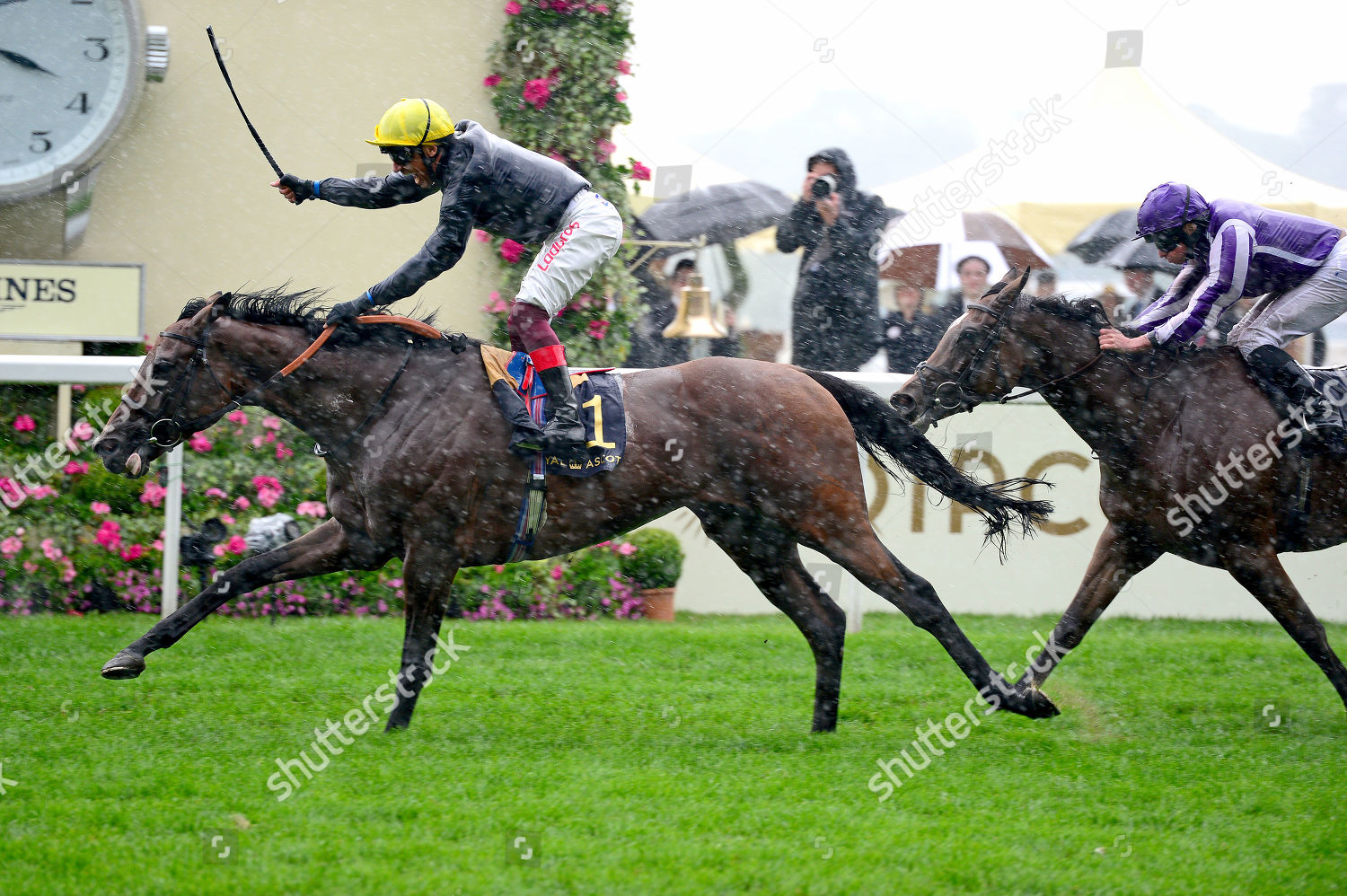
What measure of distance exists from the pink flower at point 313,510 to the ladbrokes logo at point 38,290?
2739 millimetres

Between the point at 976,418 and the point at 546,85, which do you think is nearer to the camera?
the point at 976,418

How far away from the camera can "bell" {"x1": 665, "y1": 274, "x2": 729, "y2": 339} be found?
8.21 metres

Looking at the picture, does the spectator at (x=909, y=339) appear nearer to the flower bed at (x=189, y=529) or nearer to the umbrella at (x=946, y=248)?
the umbrella at (x=946, y=248)

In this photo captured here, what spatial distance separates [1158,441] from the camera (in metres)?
4.92

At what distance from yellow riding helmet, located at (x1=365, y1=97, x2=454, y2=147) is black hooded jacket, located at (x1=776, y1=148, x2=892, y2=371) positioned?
3.37 metres

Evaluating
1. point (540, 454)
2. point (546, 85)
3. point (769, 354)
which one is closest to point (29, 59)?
point (546, 85)

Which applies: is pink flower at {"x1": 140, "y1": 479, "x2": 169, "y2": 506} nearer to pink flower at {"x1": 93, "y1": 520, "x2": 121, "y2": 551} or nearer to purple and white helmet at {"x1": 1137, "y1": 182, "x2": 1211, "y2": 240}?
pink flower at {"x1": 93, "y1": 520, "x2": 121, "y2": 551}

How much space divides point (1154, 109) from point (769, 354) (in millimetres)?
4136

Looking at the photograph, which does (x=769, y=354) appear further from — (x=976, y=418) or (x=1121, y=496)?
(x=1121, y=496)

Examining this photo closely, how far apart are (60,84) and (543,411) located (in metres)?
5.90

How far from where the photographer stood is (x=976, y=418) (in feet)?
24.7

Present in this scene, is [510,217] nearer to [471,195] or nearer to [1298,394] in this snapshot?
[471,195]

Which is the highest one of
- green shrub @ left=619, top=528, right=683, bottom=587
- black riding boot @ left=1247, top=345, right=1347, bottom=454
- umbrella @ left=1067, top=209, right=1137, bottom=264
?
umbrella @ left=1067, top=209, right=1137, bottom=264

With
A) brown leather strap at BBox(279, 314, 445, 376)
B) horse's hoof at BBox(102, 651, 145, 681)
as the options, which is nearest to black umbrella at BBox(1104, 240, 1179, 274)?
brown leather strap at BBox(279, 314, 445, 376)
